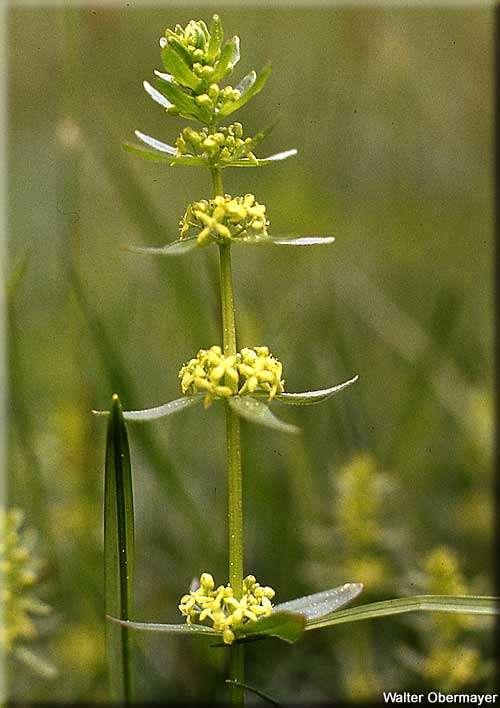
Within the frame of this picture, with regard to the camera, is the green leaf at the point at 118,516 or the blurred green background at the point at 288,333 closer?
the green leaf at the point at 118,516

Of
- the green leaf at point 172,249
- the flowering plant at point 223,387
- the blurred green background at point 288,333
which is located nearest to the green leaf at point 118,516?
the flowering plant at point 223,387

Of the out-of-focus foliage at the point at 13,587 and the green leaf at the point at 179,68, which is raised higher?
the green leaf at the point at 179,68

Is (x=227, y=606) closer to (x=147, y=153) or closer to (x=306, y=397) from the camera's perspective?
(x=306, y=397)

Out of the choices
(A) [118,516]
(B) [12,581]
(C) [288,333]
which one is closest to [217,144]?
(A) [118,516]

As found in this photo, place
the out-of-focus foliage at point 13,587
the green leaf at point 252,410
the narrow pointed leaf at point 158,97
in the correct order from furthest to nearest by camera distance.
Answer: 1. the out-of-focus foliage at point 13,587
2. the narrow pointed leaf at point 158,97
3. the green leaf at point 252,410

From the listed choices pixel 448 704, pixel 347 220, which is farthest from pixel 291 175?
pixel 448 704

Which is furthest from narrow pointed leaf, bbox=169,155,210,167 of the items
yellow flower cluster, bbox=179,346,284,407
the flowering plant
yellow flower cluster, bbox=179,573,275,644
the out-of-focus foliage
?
the out-of-focus foliage

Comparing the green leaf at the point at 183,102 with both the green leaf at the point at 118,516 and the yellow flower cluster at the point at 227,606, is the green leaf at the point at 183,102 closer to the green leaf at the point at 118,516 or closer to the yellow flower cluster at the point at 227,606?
the green leaf at the point at 118,516
